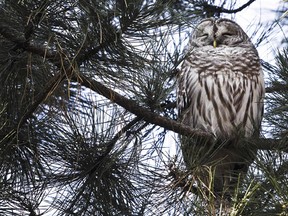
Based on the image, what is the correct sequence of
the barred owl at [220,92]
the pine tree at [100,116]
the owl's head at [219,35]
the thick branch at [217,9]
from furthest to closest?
the owl's head at [219,35], the thick branch at [217,9], the barred owl at [220,92], the pine tree at [100,116]

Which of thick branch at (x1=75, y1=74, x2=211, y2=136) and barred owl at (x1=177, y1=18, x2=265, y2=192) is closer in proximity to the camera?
thick branch at (x1=75, y1=74, x2=211, y2=136)

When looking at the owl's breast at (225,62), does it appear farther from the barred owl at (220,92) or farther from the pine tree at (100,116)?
the pine tree at (100,116)

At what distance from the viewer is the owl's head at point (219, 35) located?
514 cm

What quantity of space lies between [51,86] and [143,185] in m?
0.71

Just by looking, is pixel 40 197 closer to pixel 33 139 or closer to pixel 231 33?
pixel 33 139

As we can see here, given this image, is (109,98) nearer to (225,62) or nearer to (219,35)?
(225,62)

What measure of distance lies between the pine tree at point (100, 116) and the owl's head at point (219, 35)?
4.11ft

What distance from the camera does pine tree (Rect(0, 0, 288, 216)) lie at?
303 centimetres

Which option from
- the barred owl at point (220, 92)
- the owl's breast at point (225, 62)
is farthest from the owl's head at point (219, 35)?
the barred owl at point (220, 92)

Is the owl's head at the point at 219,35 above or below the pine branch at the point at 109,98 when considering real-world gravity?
above

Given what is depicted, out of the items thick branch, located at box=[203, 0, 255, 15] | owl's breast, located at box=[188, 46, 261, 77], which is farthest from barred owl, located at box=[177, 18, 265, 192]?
thick branch, located at box=[203, 0, 255, 15]

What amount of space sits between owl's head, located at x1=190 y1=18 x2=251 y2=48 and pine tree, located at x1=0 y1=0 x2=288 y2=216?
1.25 metres

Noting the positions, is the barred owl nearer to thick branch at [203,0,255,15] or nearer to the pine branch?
thick branch at [203,0,255,15]

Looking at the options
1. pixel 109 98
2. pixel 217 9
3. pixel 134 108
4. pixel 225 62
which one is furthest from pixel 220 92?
pixel 109 98
